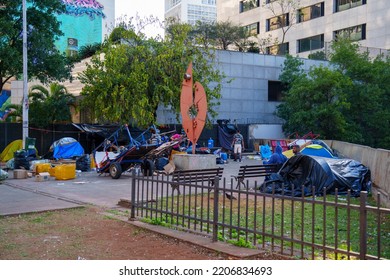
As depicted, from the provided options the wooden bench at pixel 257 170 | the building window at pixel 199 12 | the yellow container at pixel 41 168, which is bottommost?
the yellow container at pixel 41 168

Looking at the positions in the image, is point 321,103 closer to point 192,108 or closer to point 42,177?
point 192,108

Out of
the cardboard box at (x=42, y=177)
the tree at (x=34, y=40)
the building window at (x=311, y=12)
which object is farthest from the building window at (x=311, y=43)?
the cardboard box at (x=42, y=177)

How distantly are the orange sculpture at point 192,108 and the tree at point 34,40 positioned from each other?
10.4m

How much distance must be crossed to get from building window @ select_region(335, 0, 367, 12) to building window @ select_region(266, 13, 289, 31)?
6261 mm

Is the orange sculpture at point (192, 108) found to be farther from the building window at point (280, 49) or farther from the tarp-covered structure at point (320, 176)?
the building window at point (280, 49)

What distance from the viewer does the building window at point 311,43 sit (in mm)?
45625

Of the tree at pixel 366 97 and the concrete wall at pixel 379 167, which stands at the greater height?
the tree at pixel 366 97

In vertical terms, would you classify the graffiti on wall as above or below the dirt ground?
above

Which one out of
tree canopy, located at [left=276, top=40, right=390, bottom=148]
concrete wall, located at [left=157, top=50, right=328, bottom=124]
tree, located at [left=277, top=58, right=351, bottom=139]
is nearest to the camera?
tree, located at [left=277, top=58, right=351, bottom=139]

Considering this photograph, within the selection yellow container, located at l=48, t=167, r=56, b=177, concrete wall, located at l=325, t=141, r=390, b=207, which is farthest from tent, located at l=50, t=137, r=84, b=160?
concrete wall, located at l=325, t=141, r=390, b=207

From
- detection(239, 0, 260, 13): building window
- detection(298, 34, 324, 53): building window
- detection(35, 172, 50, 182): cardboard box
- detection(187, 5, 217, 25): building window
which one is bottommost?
detection(35, 172, 50, 182): cardboard box

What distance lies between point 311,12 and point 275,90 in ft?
59.7

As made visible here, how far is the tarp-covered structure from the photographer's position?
13188 mm

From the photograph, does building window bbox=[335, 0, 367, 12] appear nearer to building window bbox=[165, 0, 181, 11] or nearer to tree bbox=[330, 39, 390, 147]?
tree bbox=[330, 39, 390, 147]
